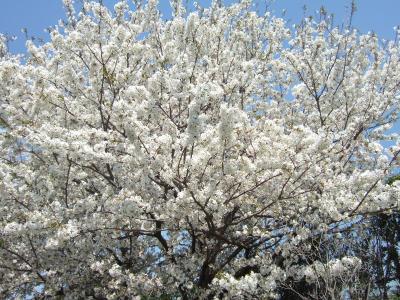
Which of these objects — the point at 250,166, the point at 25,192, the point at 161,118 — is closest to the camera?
the point at 250,166

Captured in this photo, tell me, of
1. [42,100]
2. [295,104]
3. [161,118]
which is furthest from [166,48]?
[295,104]

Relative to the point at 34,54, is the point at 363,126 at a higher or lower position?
lower

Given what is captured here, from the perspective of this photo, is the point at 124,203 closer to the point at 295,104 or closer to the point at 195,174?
the point at 195,174

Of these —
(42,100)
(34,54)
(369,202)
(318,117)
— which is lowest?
(369,202)

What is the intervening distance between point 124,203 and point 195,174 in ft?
4.08

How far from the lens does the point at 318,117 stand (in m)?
12.4

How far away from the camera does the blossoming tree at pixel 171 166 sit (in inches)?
320

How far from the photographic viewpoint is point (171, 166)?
8250 millimetres

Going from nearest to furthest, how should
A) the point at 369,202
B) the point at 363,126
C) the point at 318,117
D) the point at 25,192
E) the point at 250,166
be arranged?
1. the point at 250,166
2. the point at 369,202
3. the point at 25,192
4. the point at 363,126
5. the point at 318,117

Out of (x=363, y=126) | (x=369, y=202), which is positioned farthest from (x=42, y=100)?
(x=363, y=126)

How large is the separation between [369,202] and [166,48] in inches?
194

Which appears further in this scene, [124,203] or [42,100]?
[42,100]

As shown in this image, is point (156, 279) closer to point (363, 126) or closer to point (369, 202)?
point (369, 202)

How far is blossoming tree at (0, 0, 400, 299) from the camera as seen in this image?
8125mm
